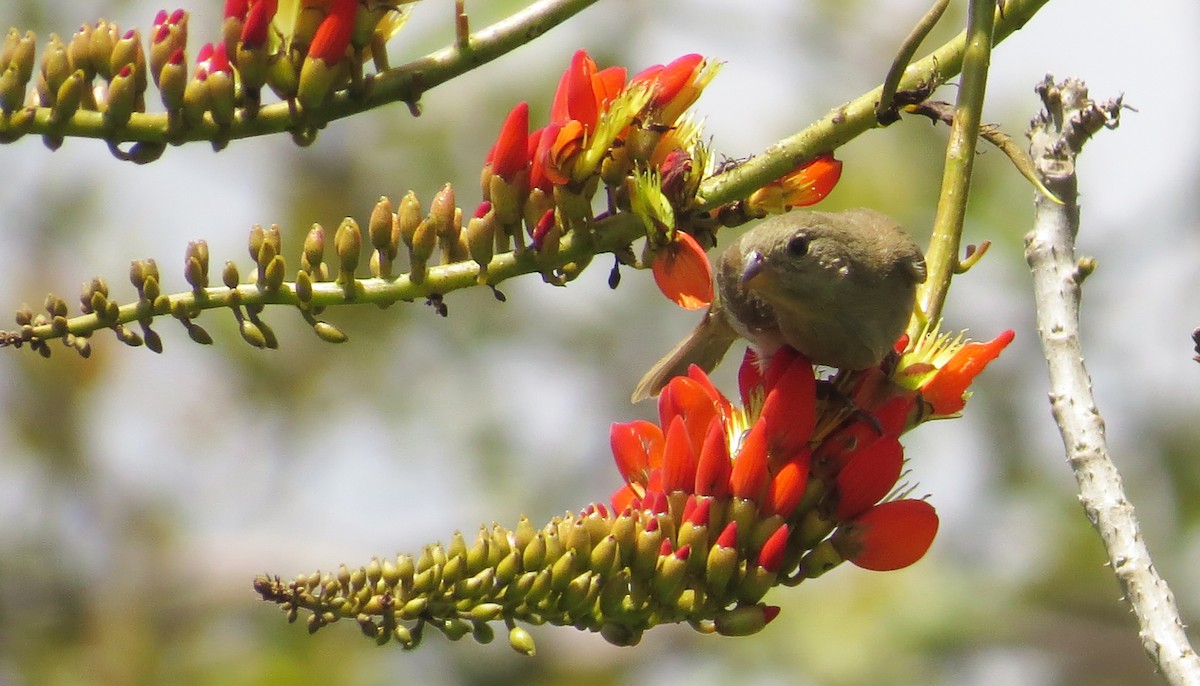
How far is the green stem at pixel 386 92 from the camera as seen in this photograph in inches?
69.0

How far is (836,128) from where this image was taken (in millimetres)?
1821

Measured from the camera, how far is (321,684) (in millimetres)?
7492

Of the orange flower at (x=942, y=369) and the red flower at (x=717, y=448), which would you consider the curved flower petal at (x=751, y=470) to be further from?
the orange flower at (x=942, y=369)

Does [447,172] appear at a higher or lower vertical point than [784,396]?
higher

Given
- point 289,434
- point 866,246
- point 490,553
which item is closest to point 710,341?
point 866,246

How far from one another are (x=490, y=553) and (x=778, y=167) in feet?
2.19

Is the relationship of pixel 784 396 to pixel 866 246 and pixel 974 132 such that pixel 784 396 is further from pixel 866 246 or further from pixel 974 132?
pixel 866 246

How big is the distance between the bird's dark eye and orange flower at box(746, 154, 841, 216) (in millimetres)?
1361

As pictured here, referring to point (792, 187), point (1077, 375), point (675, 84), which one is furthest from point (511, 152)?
point (1077, 375)

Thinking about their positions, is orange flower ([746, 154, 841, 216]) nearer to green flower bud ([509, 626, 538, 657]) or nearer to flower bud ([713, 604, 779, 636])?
flower bud ([713, 604, 779, 636])

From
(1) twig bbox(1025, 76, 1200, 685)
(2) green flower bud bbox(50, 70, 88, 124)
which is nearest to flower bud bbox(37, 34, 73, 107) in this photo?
(2) green flower bud bbox(50, 70, 88, 124)

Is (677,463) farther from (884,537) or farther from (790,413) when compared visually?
(884,537)

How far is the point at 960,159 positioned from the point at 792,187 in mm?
256

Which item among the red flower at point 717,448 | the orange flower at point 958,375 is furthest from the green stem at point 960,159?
the red flower at point 717,448
